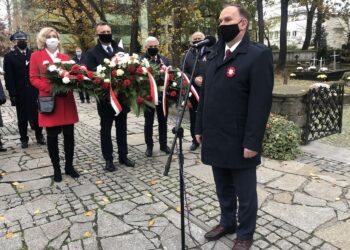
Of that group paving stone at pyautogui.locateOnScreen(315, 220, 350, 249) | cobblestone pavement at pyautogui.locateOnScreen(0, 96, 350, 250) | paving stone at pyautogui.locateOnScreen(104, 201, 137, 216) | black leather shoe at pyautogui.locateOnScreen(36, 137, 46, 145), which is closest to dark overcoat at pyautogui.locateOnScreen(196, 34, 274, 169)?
cobblestone pavement at pyautogui.locateOnScreen(0, 96, 350, 250)

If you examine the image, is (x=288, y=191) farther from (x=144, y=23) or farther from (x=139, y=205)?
(x=144, y=23)

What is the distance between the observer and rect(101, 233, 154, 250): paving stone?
10.4 feet

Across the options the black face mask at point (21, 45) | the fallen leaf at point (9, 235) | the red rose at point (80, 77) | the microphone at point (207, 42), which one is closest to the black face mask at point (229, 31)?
the microphone at point (207, 42)

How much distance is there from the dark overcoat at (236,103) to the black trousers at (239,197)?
5.7 inches

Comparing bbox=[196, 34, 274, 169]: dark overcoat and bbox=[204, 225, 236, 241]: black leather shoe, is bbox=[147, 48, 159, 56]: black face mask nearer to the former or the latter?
bbox=[196, 34, 274, 169]: dark overcoat

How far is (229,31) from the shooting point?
2.66 metres

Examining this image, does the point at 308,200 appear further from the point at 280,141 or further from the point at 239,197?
the point at 280,141

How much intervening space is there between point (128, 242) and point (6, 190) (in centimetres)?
222

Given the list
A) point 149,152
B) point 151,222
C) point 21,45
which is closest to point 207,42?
point 151,222

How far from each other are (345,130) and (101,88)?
19.7ft

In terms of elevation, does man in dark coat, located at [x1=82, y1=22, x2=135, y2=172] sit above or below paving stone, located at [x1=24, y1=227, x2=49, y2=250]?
above

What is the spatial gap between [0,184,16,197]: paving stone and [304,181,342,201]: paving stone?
379cm

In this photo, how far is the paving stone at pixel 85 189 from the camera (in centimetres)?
438

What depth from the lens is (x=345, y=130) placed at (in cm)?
796
